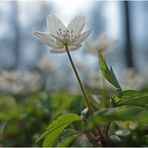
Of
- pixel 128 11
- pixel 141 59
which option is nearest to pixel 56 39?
pixel 128 11

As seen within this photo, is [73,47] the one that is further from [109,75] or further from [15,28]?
[15,28]

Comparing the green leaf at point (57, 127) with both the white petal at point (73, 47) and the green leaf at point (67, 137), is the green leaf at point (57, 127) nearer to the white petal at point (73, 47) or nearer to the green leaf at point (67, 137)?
the green leaf at point (67, 137)

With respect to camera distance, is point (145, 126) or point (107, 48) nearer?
point (145, 126)

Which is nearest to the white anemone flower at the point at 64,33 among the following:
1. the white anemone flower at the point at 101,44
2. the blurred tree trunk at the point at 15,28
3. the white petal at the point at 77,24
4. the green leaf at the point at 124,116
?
the white petal at the point at 77,24

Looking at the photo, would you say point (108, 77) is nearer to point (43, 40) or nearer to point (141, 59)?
point (43, 40)

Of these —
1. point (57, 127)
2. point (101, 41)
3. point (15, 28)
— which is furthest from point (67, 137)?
point (15, 28)

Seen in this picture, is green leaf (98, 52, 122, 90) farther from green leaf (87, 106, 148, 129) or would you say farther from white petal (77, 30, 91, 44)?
green leaf (87, 106, 148, 129)
